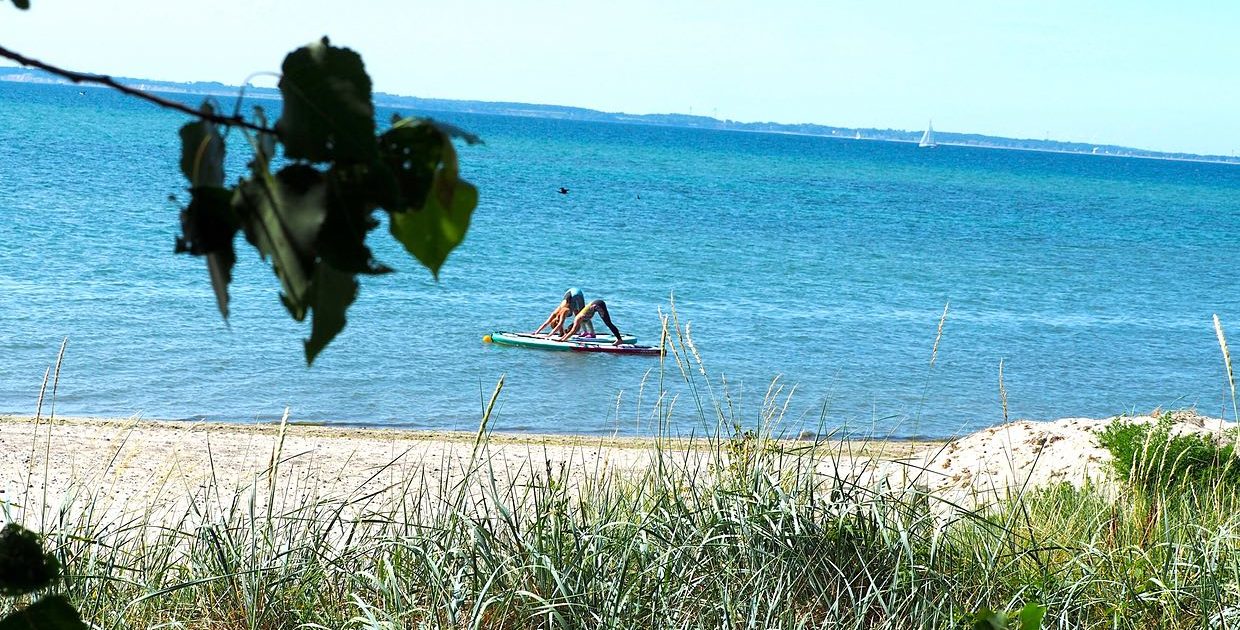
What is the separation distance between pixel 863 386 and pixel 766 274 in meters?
13.1

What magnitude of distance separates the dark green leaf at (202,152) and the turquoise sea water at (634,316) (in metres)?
0.19

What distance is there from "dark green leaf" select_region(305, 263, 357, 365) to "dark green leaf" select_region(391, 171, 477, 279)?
56 mm

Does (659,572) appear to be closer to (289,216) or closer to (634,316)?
(289,216)

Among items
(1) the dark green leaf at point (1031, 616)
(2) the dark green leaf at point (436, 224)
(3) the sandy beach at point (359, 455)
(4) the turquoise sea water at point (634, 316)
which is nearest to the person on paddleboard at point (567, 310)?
(4) the turquoise sea water at point (634, 316)

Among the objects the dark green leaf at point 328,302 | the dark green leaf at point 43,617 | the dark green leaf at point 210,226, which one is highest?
the dark green leaf at point 210,226

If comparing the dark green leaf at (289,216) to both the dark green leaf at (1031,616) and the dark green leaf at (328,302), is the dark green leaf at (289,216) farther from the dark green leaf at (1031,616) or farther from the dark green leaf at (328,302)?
the dark green leaf at (1031,616)

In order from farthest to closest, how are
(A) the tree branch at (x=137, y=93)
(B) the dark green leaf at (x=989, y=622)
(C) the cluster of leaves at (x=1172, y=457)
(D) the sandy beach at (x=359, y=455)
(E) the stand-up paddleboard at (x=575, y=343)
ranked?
(E) the stand-up paddleboard at (x=575, y=343)
(D) the sandy beach at (x=359, y=455)
(C) the cluster of leaves at (x=1172, y=457)
(B) the dark green leaf at (x=989, y=622)
(A) the tree branch at (x=137, y=93)

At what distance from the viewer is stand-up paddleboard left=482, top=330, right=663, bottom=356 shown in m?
18.9

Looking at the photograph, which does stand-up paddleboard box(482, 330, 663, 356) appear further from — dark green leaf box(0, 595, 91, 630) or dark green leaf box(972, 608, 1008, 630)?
dark green leaf box(0, 595, 91, 630)

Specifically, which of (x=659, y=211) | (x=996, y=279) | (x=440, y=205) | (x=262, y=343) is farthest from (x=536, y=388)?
(x=659, y=211)

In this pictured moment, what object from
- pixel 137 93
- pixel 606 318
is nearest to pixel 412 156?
pixel 137 93

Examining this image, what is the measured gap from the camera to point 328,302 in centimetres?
80

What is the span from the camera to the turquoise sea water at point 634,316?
52.0 ft

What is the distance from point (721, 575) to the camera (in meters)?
3.58
